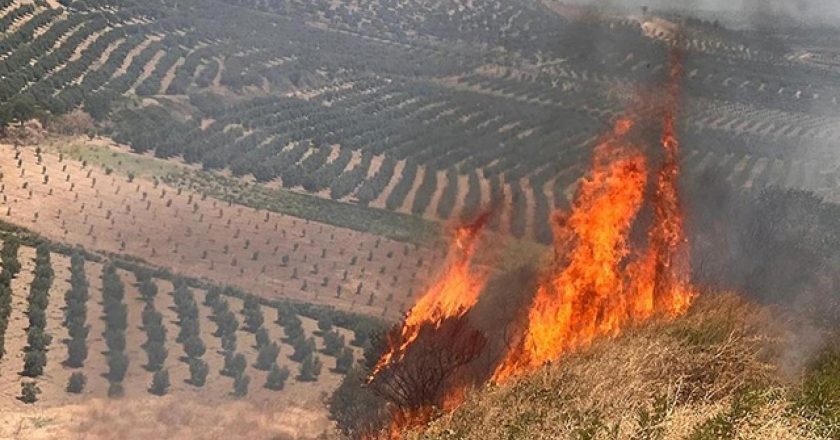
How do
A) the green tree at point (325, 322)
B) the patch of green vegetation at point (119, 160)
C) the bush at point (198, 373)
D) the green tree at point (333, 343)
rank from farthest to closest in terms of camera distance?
the patch of green vegetation at point (119, 160) → the green tree at point (325, 322) → the green tree at point (333, 343) → the bush at point (198, 373)

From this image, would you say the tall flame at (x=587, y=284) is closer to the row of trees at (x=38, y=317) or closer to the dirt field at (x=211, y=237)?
the dirt field at (x=211, y=237)

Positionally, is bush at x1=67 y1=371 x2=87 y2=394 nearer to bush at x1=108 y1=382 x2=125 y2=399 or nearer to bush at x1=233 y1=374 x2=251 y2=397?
bush at x1=108 y1=382 x2=125 y2=399

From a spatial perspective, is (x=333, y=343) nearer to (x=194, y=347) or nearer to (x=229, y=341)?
(x=229, y=341)

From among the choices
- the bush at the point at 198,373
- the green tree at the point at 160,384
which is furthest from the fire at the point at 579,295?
the green tree at the point at 160,384

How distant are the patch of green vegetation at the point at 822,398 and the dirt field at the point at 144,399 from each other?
8.90 m

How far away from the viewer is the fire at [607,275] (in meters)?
18.6

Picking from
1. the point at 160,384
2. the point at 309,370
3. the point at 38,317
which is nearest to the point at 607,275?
the point at 309,370

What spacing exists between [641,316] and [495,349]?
3023 mm

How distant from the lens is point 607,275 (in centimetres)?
1988

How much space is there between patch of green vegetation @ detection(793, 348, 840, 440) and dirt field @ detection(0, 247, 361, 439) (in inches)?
350

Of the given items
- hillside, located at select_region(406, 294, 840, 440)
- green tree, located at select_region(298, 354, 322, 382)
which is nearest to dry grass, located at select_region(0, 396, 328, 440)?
green tree, located at select_region(298, 354, 322, 382)

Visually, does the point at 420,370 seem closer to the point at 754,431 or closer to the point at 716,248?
the point at 754,431

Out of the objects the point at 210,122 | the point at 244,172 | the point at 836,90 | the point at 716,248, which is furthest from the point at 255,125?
the point at 836,90

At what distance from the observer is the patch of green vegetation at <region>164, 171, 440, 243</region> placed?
121ft
